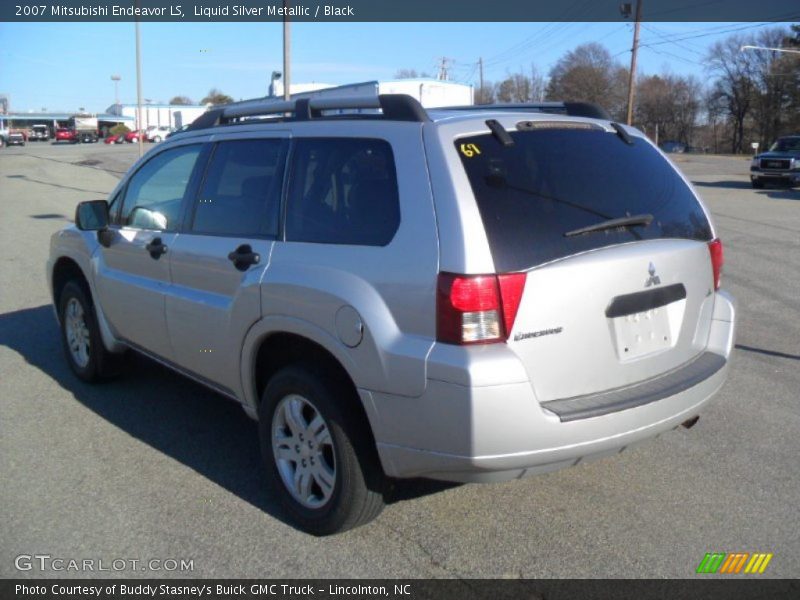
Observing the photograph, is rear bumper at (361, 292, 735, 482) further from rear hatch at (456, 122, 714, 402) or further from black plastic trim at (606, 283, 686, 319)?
black plastic trim at (606, 283, 686, 319)

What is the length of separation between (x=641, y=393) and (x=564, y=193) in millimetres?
923

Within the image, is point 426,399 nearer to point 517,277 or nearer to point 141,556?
point 517,277

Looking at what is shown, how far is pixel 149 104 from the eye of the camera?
98.2 meters

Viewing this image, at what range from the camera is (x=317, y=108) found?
13.3ft

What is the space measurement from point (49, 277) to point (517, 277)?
4.66 metres

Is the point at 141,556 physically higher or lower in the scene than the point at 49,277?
lower

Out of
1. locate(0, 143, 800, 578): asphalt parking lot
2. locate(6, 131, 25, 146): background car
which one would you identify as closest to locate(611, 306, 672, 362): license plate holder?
locate(0, 143, 800, 578): asphalt parking lot

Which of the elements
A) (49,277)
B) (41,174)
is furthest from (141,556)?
(41,174)

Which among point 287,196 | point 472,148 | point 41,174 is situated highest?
point 472,148

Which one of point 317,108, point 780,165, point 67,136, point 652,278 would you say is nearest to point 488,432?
point 652,278

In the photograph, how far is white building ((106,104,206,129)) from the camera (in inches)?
2596

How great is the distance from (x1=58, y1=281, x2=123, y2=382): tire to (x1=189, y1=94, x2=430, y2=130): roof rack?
171 centimetres

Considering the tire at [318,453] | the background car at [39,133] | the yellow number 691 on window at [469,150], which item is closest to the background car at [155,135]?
the background car at [39,133]
